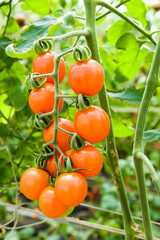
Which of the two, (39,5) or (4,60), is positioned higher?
(39,5)

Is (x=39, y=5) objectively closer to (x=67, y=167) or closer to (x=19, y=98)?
(x=19, y=98)

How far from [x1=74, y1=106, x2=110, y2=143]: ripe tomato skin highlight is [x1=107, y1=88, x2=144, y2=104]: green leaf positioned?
0.96 feet

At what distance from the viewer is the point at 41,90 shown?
1.48 ft

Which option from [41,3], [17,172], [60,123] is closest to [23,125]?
[17,172]

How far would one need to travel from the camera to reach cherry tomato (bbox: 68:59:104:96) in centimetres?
41

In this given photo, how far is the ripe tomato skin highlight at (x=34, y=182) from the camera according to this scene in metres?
0.46

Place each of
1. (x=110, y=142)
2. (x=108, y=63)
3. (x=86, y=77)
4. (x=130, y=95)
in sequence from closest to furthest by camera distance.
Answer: (x=86, y=77), (x=110, y=142), (x=130, y=95), (x=108, y=63)

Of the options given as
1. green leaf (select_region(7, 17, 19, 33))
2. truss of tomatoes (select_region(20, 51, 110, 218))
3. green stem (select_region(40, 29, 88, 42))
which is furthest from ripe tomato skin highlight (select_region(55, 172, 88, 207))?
green leaf (select_region(7, 17, 19, 33))

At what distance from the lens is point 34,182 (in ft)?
1.52

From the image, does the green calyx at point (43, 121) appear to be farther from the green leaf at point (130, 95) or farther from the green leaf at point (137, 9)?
the green leaf at point (137, 9)

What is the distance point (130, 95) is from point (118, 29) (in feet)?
0.62

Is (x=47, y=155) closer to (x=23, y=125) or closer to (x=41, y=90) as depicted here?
(x=41, y=90)

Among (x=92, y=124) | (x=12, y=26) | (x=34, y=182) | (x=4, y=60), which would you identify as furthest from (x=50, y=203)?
(x=12, y=26)

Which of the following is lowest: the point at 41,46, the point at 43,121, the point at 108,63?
the point at 108,63
